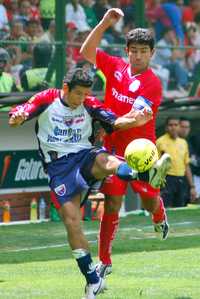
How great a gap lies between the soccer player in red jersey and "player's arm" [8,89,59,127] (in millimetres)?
804

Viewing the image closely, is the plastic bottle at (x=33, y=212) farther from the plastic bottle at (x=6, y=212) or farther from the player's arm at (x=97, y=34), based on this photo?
the player's arm at (x=97, y=34)

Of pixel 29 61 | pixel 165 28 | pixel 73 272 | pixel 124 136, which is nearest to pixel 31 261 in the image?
pixel 73 272

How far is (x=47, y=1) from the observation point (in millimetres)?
17609

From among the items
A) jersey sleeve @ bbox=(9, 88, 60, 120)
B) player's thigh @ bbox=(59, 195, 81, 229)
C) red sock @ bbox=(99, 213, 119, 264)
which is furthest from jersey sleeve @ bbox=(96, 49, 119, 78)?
player's thigh @ bbox=(59, 195, 81, 229)

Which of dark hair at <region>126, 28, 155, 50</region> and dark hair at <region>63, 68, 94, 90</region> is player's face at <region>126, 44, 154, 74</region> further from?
dark hair at <region>63, 68, 94, 90</region>

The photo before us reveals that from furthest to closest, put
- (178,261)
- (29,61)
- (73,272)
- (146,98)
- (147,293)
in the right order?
(29,61) < (178,261) < (73,272) < (146,98) < (147,293)

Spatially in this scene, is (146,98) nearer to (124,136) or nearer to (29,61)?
(124,136)

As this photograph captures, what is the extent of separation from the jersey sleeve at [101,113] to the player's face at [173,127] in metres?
9.77

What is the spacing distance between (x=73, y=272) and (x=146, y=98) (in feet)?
6.49

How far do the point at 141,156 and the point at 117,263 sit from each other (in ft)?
9.03

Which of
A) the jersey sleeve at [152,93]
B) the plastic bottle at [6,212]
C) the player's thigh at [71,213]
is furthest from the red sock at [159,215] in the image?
the plastic bottle at [6,212]

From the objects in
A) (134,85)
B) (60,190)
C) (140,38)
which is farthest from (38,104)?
(140,38)

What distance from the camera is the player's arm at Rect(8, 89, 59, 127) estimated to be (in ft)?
29.1

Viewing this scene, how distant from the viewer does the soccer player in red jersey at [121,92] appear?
9516 mm
